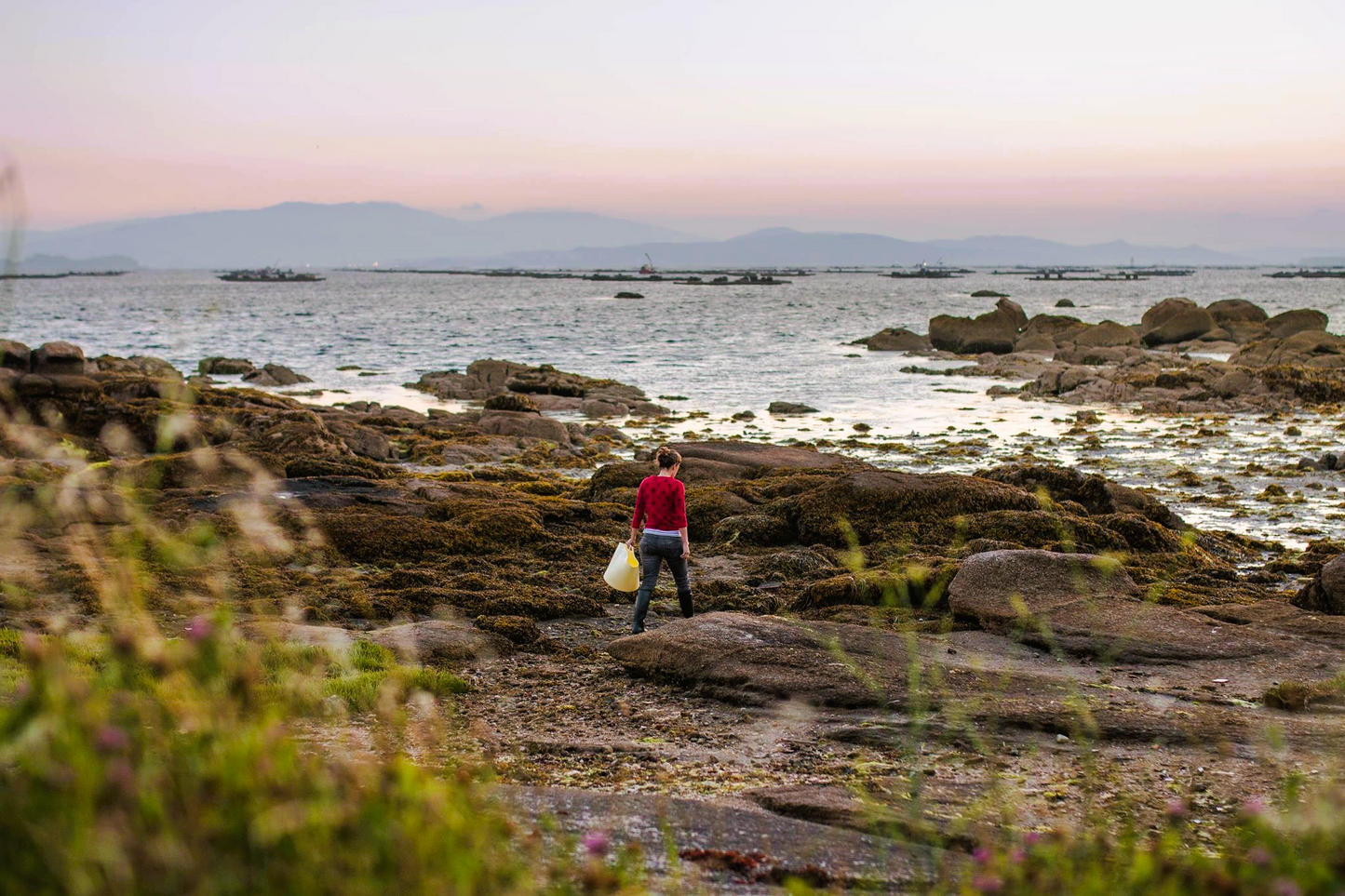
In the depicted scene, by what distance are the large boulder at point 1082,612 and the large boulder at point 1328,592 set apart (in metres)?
1.87

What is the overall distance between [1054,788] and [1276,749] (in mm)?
1673

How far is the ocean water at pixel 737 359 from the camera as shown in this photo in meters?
26.0

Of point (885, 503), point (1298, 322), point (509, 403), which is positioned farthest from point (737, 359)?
point (885, 503)

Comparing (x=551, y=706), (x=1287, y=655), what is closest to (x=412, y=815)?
(x=551, y=706)

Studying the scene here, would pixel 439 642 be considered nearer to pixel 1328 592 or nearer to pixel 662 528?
pixel 662 528

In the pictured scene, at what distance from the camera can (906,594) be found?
12297 millimetres

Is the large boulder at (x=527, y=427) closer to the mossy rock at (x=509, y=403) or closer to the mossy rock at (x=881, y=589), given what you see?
the mossy rock at (x=509, y=403)

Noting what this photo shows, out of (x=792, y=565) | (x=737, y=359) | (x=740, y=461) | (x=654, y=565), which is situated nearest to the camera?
(x=654, y=565)

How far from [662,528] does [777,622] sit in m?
1.88

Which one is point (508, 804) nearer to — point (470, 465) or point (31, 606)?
point (31, 606)

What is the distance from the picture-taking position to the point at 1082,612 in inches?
421

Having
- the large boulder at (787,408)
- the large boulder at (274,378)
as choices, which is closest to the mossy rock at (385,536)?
the large boulder at (787,408)

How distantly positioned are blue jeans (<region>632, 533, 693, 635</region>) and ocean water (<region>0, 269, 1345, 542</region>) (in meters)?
5.27

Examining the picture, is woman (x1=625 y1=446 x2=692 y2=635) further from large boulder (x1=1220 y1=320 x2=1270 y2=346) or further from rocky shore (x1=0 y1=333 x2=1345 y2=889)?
large boulder (x1=1220 y1=320 x2=1270 y2=346)
